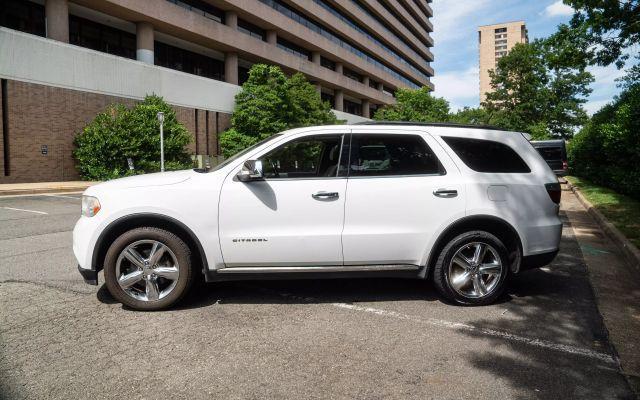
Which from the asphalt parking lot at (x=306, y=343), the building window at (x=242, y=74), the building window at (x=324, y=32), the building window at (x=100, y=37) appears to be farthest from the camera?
the building window at (x=324, y=32)

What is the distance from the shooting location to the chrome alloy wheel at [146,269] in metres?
4.28

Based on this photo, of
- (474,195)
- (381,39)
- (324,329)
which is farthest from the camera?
(381,39)

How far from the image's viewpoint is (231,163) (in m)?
4.47

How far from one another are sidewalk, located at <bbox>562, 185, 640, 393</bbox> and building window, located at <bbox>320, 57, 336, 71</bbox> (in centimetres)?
4413

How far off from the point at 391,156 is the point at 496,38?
625ft

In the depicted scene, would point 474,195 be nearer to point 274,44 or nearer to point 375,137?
point 375,137

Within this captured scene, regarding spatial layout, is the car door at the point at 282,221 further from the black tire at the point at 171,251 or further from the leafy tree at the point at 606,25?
the leafy tree at the point at 606,25

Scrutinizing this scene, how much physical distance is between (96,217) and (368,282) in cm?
311

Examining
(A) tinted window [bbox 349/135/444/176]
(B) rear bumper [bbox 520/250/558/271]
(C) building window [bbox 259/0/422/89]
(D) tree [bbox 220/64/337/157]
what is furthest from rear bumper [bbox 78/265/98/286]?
(C) building window [bbox 259/0/422/89]

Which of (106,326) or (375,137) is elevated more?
(375,137)

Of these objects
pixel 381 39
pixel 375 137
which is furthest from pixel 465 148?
pixel 381 39

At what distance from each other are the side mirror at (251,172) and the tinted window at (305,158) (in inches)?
8.9

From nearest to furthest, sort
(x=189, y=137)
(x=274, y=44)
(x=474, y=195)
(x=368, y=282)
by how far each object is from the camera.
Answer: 1. (x=474, y=195)
2. (x=368, y=282)
3. (x=189, y=137)
4. (x=274, y=44)

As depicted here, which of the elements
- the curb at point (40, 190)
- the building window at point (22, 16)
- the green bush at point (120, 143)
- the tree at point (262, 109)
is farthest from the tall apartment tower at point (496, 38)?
the curb at point (40, 190)
